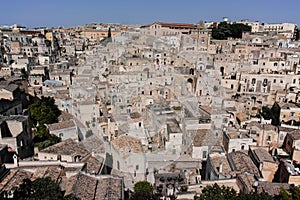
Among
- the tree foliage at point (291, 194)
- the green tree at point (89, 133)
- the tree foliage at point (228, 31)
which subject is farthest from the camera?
the tree foliage at point (228, 31)

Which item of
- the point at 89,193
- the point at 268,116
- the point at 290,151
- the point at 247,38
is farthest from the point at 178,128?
the point at 247,38

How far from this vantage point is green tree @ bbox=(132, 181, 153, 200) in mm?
13377

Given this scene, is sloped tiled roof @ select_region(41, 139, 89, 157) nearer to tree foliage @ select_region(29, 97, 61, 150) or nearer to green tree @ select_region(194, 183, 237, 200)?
tree foliage @ select_region(29, 97, 61, 150)

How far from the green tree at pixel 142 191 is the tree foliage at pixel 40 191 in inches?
174

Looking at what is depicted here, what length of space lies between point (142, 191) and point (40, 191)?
5.60 metres

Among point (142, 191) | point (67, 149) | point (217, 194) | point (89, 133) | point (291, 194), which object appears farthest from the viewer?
point (89, 133)

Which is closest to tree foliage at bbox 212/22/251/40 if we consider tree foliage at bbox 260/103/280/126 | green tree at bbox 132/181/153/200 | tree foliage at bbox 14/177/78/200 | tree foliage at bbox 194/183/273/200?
tree foliage at bbox 260/103/280/126

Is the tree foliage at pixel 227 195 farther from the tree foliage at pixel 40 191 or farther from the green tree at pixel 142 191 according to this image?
the tree foliage at pixel 40 191

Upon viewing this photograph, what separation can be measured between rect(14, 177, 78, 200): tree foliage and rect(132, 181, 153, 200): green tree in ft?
14.5

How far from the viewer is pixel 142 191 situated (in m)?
13.8

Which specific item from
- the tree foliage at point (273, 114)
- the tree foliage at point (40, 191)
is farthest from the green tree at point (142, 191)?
the tree foliage at point (273, 114)

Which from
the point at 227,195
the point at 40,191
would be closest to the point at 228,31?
the point at 227,195

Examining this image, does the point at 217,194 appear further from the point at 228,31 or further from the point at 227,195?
the point at 228,31

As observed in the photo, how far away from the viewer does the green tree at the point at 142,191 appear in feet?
43.9
